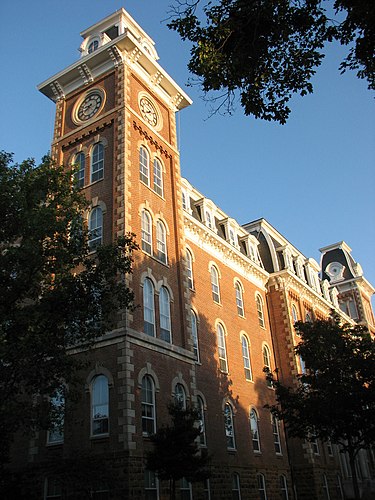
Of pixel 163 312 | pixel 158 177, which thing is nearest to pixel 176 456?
pixel 163 312

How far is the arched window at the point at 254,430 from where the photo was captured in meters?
30.8

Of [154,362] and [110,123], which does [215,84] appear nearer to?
[154,362]

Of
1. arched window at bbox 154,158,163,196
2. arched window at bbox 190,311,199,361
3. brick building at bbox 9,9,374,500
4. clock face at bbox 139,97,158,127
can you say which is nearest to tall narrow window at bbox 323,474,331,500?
brick building at bbox 9,9,374,500

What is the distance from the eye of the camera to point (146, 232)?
2505 cm

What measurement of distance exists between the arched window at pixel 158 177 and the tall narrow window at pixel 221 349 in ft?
29.4

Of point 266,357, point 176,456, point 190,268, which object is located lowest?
point 176,456

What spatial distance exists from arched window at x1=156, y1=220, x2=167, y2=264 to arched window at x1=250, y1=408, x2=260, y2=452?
39.3 ft

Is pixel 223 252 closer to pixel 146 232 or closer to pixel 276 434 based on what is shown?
pixel 146 232

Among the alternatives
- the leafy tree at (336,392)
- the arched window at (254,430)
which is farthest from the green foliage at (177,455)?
the arched window at (254,430)

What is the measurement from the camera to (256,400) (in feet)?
108

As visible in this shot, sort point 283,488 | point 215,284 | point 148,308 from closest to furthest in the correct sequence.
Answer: point 148,308 → point 283,488 → point 215,284

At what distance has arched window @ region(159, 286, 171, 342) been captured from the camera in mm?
23891

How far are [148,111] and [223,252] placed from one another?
10322 millimetres

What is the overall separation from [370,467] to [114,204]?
36.5 m
